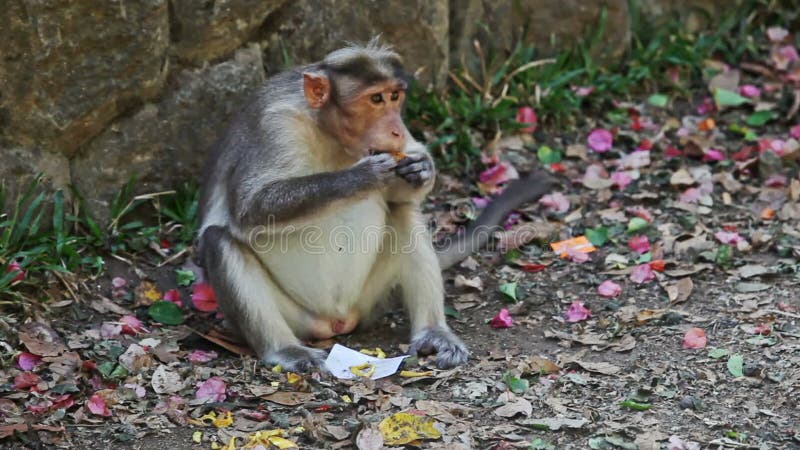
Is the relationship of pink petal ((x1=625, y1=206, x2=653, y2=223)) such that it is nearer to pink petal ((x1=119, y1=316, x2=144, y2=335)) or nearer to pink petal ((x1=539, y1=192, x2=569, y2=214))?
pink petal ((x1=539, y1=192, x2=569, y2=214))

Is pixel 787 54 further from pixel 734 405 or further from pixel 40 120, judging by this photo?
pixel 40 120

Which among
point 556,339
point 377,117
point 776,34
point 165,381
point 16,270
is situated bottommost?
point 556,339

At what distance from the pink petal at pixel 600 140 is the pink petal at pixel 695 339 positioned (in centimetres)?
262

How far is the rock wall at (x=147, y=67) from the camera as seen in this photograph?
22.7 ft

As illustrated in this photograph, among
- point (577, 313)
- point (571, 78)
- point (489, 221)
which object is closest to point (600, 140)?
point (571, 78)

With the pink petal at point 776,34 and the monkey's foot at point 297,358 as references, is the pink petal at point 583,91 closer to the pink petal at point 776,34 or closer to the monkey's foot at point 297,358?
the pink petal at point 776,34

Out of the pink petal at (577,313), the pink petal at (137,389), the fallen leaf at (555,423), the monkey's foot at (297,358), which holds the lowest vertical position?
the pink petal at (577,313)

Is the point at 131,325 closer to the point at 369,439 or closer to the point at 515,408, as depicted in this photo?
the point at 369,439

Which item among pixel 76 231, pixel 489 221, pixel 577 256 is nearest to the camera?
pixel 76 231

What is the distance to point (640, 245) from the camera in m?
7.82

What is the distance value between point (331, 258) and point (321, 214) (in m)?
0.43

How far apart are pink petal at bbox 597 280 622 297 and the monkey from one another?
106 centimetres

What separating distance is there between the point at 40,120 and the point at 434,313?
262 centimetres

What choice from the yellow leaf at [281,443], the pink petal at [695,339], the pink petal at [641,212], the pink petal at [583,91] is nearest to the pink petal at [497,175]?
the pink petal at [641,212]
